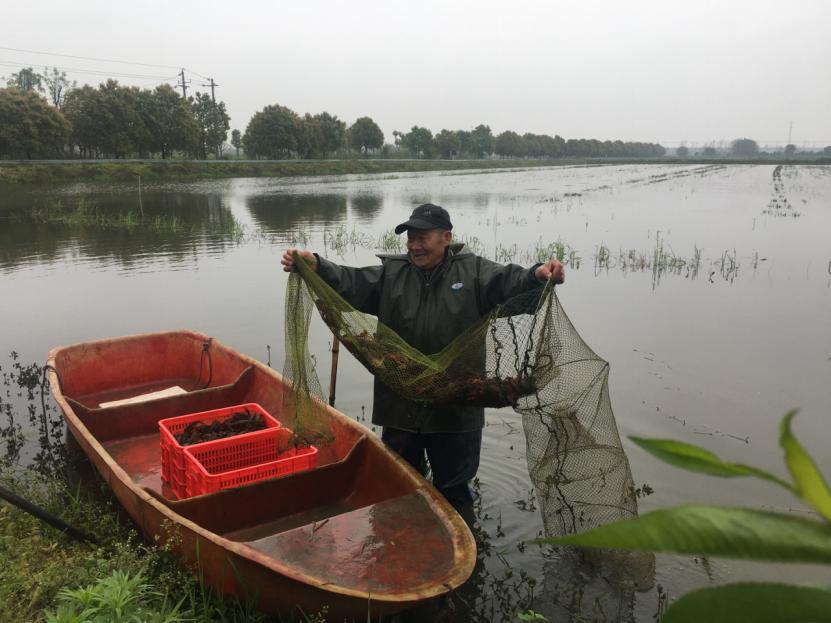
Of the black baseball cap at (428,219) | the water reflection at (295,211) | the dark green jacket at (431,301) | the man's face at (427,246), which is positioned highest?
the black baseball cap at (428,219)

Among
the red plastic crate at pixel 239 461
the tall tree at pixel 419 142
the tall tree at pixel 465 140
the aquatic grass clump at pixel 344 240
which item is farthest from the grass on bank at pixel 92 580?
the tall tree at pixel 465 140

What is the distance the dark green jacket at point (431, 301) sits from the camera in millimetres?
4305

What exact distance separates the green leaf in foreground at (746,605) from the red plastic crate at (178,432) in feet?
15.3

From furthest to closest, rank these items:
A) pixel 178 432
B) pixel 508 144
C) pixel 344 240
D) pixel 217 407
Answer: pixel 508 144 < pixel 344 240 < pixel 217 407 < pixel 178 432

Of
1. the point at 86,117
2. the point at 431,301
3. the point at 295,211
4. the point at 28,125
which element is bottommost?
the point at 295,211

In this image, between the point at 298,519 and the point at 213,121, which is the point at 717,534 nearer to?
the point at 298,519

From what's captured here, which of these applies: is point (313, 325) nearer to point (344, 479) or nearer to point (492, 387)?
point (344, 479)

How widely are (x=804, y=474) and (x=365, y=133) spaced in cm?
8806

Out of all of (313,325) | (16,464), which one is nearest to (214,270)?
(313,325)

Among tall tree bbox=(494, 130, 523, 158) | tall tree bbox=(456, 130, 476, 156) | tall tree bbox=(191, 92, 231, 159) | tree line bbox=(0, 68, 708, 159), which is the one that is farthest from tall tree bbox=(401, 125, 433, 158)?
tall tree bbox=(191, 92, 231, 159)

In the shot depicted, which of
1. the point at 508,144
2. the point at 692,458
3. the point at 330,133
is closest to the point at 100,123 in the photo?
the point at 330,133

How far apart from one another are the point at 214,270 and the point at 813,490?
47.3 ft

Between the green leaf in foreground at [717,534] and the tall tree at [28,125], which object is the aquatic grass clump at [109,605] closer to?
the green leaf in foreground at [717,534]

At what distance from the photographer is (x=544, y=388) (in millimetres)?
4035
